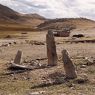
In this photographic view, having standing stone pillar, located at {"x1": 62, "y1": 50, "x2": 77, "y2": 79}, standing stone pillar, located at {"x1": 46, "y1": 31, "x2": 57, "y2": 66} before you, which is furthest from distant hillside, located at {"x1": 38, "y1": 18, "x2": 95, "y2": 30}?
standing stone pillar, located at {"x1": 62, "y1": 50, "x2": 77, "y2": 79}

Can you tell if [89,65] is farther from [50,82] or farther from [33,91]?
[33,91]

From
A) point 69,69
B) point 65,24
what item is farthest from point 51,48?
point 65,24

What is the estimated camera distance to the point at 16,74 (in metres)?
23.6

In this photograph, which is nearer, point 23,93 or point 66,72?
point 23,93

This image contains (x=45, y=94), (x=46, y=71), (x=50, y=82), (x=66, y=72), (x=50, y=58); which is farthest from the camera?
(x=50, y=58)

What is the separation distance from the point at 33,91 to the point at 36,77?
12.3 feet

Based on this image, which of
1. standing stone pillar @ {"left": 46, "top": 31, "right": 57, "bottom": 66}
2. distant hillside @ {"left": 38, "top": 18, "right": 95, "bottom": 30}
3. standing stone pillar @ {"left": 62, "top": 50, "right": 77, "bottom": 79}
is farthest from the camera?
distant hillside @ {"left": 38, "top": 18, "right": 95, "bottom": 30}

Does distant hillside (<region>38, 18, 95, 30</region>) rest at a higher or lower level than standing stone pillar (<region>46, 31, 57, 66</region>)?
lower

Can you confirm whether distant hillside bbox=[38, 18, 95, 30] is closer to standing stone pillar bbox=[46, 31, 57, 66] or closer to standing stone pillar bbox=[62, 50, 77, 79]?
standing stone pillar bbox=[46, 31, 57, 66]

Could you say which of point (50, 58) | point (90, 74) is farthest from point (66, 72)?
point (50, 58)

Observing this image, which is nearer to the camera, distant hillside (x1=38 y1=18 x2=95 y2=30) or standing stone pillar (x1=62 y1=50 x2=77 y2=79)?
standing stone pillar (x1=62 y1=50 x2=77 y2=79)

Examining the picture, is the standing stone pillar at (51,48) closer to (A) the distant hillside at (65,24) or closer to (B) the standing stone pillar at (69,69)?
(B) the standing stone pillar at (69,69)

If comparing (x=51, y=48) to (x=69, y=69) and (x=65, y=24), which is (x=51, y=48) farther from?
(x=65, y=24)

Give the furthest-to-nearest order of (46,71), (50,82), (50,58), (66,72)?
(50,58) → (46,71) → (66,72) → (50,82)
